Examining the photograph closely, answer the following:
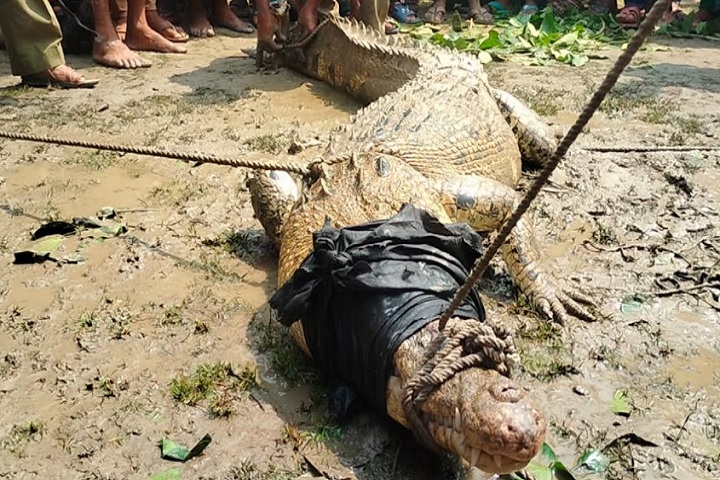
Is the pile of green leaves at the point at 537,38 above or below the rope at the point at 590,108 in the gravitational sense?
below

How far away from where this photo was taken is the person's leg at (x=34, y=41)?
6.26 meters

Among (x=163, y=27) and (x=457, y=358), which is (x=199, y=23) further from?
(x=457, y=358)

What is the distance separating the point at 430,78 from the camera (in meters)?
4.72

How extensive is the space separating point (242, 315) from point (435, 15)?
785 centimetres

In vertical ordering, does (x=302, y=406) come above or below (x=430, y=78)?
below

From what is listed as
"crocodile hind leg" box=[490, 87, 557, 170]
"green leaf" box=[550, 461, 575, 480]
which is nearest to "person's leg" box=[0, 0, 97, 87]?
"crocodile hind leg" box=[490, 87, 557, 170]

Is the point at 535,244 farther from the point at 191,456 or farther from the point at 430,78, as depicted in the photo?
the point at 191,456

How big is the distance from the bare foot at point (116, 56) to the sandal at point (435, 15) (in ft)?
14.1

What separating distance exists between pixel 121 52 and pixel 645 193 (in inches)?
221

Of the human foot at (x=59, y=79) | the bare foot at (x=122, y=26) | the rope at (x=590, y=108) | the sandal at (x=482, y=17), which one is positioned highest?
the rope at (x=590, y=108)

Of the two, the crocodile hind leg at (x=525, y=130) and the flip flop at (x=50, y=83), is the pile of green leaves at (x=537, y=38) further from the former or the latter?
the flip flop at (x=50, y=83)

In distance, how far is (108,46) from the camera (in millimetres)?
7598

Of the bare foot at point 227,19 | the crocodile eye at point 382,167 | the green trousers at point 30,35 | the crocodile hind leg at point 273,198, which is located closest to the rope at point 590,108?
the crocodile eye at point 382,167

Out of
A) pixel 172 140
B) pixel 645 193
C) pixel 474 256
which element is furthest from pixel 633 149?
pixel 172 140
